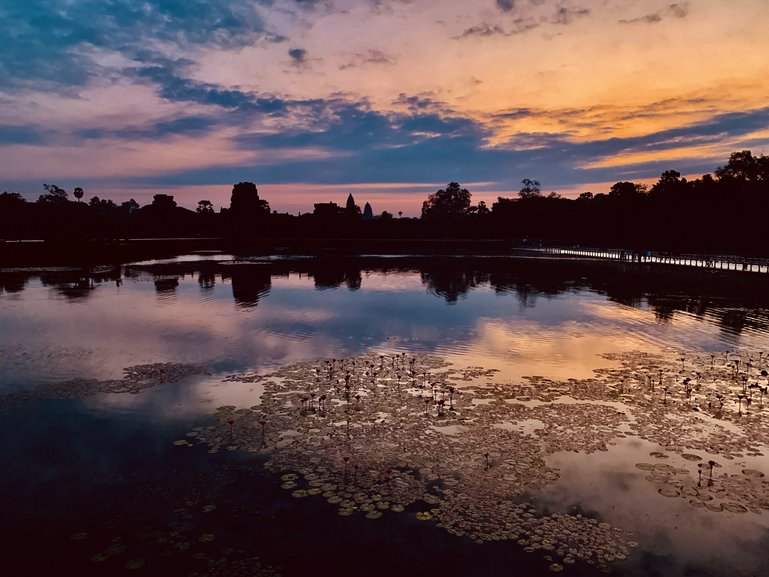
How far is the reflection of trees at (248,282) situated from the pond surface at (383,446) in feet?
32.7

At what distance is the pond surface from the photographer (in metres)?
9.64

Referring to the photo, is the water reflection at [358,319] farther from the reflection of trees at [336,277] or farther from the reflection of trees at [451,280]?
the reflection of trees at [336,277]

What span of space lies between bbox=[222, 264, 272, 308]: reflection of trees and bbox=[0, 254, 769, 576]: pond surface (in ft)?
32.7

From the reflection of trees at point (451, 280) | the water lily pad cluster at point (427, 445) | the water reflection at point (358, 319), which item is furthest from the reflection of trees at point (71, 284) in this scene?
the reflection of trees at point (451, 280)

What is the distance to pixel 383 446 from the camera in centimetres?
1380

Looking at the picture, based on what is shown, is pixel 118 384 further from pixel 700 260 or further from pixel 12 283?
pixel 700 260

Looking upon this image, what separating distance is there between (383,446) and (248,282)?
4297 cm

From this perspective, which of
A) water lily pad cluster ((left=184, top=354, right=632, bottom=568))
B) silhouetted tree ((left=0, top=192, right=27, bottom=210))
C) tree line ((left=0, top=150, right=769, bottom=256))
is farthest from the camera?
silhouetted tree ((left=0, top=192, right=27, bottom=210))

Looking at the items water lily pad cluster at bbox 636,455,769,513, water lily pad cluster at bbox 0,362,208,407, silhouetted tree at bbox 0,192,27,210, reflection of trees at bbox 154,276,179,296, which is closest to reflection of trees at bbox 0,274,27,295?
reflection of trees at bbox 154,276,179,296

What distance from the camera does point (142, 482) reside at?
11914 millimetres

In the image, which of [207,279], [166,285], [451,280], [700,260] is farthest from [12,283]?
[700,260]

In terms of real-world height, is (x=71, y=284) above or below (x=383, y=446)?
above

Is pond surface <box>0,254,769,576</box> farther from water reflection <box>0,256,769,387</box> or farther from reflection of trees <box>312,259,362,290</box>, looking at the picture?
reflection of trees <box>312,259,362,290</box>

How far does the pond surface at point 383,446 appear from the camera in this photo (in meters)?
9.64
